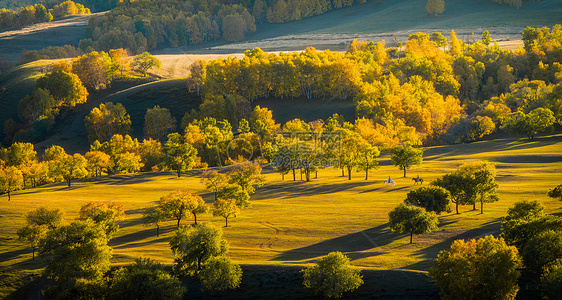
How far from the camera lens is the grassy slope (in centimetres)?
5897

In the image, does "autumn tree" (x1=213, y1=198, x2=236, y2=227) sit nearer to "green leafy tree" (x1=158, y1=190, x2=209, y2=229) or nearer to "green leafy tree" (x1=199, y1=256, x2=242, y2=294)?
"green leafy tree" (x1=158, y1=190, x2=209, y2=229)

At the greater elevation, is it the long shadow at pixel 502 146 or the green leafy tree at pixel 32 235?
the green leafy tree at pixel 32 235

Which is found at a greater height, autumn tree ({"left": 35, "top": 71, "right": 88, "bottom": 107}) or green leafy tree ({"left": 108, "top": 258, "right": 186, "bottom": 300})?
autumn tree ({"left": 35, "top": 71, "right": 88, "bottom": 107})

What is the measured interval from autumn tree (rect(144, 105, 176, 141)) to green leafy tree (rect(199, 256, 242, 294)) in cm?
10023

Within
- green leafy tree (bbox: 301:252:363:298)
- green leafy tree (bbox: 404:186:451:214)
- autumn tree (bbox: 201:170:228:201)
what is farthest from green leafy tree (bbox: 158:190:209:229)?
green leafy tree (bbox: 404:186:451:214)

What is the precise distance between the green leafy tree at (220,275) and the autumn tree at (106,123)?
356 feet

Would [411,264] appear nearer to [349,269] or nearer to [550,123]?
[349,269]

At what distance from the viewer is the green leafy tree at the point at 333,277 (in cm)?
4988

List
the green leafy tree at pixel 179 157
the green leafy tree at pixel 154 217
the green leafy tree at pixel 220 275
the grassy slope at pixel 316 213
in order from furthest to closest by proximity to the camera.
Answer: the green leafy tree at pixel 179 157 → the green leafy tree at pixel 154 217 → the grassy slope at pixel 316 213 → the green leafy tree at pixel 220 275

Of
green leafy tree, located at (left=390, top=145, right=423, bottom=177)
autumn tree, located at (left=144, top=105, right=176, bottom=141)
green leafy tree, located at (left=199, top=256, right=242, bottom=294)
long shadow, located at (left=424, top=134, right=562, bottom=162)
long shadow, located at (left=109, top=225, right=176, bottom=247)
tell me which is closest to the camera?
green leafy tree, located at (left=199, top=256, right=242, bottom=294)

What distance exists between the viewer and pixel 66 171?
99.1m

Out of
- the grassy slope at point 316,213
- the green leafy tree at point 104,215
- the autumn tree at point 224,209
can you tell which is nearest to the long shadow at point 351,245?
the grassy slope at point 316,213

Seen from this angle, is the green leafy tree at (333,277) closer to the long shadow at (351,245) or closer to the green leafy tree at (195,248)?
the long shadow at (351,245)

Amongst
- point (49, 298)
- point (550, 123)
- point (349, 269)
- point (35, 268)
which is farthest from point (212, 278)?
point (550, 123)
